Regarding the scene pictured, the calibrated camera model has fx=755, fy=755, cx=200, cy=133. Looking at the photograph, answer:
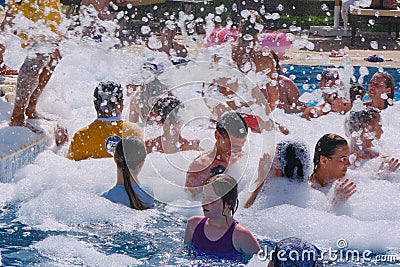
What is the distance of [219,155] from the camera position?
4.65m

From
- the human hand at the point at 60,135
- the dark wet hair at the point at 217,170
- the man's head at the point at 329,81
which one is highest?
the man's head at the point at 329,81

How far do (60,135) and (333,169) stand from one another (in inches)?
85.3

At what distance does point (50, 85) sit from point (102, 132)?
1.96 metres

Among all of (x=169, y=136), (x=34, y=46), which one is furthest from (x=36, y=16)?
(x=169, y=136)

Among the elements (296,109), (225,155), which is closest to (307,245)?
(225,155)

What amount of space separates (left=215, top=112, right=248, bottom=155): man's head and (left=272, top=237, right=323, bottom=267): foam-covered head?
1934 mm

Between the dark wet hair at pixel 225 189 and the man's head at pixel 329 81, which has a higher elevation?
the man's head at pixel 329 81

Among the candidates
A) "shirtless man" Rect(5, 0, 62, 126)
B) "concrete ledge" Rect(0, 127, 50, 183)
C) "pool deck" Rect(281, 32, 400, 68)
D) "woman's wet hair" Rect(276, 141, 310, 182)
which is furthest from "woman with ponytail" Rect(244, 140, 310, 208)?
"pool deck" Rect(281, 32, 400, 68)

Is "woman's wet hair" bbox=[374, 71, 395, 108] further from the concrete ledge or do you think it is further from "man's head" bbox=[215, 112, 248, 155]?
the concrete ledge

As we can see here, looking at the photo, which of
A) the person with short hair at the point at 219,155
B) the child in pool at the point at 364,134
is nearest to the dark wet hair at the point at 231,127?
the person with short hair at the point at 219,155

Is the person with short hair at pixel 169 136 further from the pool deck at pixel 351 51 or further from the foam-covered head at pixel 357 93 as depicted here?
the pool deck at pixel 351 51

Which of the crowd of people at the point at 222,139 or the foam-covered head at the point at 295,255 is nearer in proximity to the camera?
the foam-covered head at the point at 295,255

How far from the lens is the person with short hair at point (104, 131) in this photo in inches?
192

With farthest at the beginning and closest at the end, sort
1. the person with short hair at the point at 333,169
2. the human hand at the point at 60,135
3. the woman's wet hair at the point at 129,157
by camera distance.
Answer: the human hand at the point at 60,135 → the person with short hair at the point at 333,169 → the woman's wet hair at the point at 129,157
